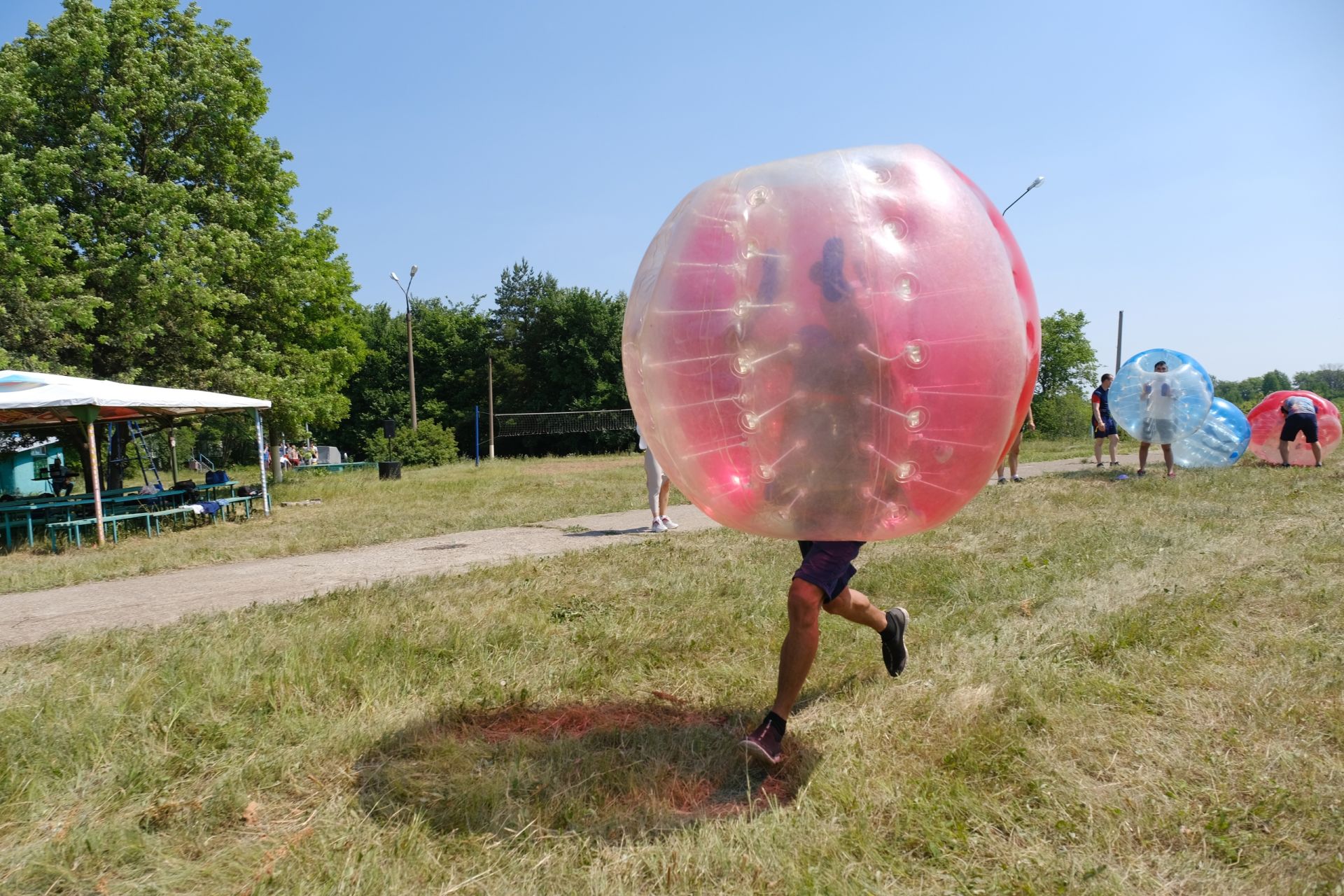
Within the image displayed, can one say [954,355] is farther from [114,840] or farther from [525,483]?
[525,483]

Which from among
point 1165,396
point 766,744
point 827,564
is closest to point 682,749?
point 766,744

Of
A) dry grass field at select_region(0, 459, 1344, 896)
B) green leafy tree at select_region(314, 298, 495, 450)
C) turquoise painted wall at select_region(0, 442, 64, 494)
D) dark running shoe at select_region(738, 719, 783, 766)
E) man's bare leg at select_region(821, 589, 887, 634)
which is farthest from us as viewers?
green leafy tree at select_region(314, 298, 495, 450)

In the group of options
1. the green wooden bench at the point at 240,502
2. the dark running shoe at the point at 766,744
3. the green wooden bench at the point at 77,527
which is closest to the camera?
the dark running shoe at the point at 766,744

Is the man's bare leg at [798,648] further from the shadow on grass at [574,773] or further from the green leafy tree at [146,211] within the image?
the green leafy tree at [146,211]

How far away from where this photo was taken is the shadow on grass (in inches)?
118

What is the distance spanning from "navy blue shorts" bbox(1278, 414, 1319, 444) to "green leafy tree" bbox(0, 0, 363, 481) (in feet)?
68.4

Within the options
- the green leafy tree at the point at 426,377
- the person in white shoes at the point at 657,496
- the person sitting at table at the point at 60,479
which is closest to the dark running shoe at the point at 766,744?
the person in white shoes at the point at 657,496

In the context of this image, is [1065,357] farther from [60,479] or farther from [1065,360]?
[60,479]

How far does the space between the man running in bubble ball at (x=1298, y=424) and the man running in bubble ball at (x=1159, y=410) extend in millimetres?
3273

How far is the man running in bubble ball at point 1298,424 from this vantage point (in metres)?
14.9

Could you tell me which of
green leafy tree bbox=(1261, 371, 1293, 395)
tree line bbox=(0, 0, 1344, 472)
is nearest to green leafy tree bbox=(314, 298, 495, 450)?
tree line bbox=(0, 0, 1344, 472)

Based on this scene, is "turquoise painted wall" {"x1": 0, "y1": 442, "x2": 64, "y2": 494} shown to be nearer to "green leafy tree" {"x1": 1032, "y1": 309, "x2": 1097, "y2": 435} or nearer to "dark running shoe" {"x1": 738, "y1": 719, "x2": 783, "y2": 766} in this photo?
"dark running shoe" {"x1": 738, "y1": 719, "x2": 783, "y2": 766}

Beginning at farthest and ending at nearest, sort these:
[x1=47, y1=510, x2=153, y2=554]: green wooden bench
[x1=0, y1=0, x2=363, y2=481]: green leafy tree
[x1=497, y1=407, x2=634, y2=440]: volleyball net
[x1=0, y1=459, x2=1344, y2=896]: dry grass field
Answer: [x1=497, y1=407, x2=634, y2=440]: volleyball net < [x1=0, y1=0, x2=363, y2=481]: green leafy tree < [x1=47, y1=510, x2=153, y2=554]: green wooden bench < [x1=0, y1=459, x2=1344, y2=896]: dry grass field

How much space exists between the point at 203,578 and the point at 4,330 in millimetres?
11342
